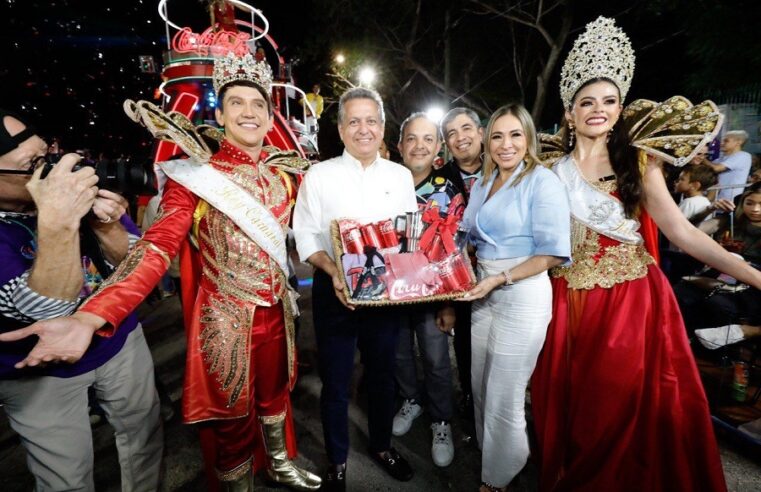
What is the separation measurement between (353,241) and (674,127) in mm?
2029

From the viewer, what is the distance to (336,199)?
2.31 metres

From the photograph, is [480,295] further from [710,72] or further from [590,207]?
[710,72]

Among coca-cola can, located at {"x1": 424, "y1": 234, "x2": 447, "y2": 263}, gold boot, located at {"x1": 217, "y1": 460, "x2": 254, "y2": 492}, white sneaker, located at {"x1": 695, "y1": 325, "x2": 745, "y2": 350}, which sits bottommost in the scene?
gold boot, located at {"x1": 217, "y1": 460, "x2": 254, "y2": 492}

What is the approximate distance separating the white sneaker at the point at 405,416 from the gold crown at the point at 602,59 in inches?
111

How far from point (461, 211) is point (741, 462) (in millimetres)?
2764

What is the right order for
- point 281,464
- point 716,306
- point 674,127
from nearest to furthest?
point 674,127 → point 281,464 → point 716,306

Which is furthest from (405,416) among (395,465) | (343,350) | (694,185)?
(694,185)

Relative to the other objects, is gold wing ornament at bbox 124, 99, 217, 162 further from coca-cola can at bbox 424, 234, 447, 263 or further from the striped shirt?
coca-cola can at bbox 424, 234, 447, 263

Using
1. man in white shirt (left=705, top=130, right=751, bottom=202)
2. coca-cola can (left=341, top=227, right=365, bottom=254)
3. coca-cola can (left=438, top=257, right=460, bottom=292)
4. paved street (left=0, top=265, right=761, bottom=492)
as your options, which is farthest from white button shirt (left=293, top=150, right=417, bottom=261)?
man in white shirt (left=705, top=130, right=751, bottom=202)

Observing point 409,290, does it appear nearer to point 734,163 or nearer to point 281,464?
point 281,464

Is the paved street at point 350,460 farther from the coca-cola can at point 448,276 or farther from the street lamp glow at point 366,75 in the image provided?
the street lamp glow at point 366,75

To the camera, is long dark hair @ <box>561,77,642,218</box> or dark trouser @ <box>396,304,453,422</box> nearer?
long dark hair @ <box>561,77,642,218</box>

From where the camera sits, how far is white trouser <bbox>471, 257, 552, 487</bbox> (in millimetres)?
2135

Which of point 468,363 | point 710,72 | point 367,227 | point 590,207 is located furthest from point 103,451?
point 710,72
